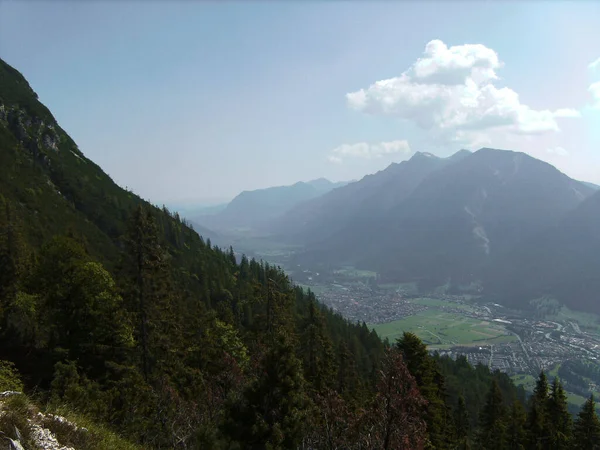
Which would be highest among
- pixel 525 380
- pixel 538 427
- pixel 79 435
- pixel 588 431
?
pixel 79 435

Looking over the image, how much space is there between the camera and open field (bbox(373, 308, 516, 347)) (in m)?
149

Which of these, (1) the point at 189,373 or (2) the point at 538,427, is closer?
(1) the point at 189,373

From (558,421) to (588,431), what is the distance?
8.50 feet

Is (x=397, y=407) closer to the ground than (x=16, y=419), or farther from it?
closer to the ground

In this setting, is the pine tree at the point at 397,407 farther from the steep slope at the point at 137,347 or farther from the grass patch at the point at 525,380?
the grass patch at the point at 525,380

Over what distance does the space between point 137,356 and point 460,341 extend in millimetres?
151231

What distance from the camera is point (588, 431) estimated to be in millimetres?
30234

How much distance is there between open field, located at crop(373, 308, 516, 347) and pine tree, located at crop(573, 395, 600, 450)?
117m

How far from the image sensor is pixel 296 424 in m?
14.3

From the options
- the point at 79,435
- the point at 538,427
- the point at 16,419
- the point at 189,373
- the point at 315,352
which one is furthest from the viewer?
the point at 315,352

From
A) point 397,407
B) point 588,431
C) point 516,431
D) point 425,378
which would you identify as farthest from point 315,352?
point 588,431

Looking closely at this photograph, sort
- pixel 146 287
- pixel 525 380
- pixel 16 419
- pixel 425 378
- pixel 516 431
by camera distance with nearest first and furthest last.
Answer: pixel 16 419
pixel 146 287
pixel 425 378
pixel 516 431
pixel 525 380

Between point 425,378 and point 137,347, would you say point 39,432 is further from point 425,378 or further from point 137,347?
point 425,378

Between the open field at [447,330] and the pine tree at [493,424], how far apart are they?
339 ft
